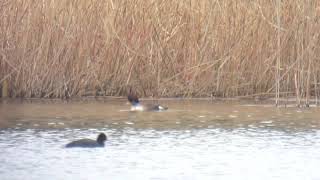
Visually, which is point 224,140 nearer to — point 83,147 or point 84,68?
point 83,147

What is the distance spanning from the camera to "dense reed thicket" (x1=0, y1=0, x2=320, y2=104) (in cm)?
1422

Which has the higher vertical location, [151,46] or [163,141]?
[151,46]

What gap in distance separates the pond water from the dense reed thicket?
62cm

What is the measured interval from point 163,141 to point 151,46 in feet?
15.3

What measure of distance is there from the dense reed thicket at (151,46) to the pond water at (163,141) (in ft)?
2.02

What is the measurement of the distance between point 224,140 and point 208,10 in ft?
15.2

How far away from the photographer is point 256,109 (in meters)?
13.1

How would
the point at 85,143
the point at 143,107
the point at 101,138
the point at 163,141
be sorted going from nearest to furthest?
the point at 85,143 < the point at 101,138 < the point at 163,141 < the point at 143,107

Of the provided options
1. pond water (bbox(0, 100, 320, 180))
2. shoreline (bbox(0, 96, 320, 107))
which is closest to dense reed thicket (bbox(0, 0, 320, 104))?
shoreline (bbox(0, 96, 320, 107))

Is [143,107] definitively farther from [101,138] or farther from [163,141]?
[101,138]

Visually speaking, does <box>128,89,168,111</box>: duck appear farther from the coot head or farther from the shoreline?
the coot head

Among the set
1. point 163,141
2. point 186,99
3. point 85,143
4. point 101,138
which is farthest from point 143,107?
point 85,143

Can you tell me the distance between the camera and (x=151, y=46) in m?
14.4

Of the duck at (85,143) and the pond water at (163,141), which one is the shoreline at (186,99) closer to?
the pond water at (163,141)
